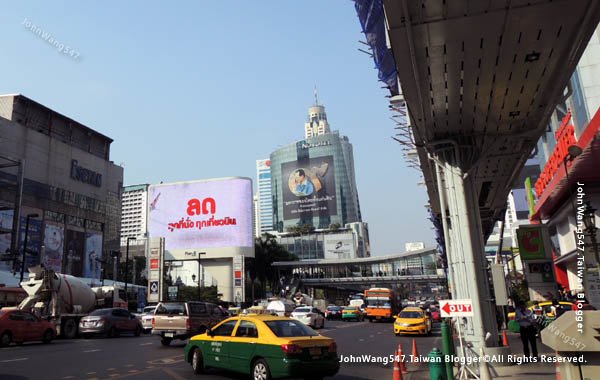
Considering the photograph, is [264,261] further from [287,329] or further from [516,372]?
[287,329]

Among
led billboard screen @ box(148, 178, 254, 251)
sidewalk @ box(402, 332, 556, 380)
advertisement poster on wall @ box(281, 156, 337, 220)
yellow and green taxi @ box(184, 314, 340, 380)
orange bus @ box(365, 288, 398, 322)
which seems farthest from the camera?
advertisement poster on wall @ box(281, 156, 337, 220)

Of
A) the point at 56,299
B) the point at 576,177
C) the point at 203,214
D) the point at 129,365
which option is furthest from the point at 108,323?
the point at 203,214

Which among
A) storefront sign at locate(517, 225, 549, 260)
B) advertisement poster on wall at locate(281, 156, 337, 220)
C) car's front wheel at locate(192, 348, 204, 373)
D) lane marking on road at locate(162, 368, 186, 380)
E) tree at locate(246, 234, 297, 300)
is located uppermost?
advertisement poster on wall at locate(281, 156, 337, 220)

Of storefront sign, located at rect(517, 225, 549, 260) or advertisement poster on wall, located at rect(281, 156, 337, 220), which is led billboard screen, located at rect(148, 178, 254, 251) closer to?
storefront sign, located at rect(517, 225, 549, 260)

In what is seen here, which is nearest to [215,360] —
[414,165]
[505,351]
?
[505,351]

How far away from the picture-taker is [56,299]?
25.2 m

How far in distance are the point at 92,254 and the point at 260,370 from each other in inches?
3126

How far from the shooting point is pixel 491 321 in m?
13.5

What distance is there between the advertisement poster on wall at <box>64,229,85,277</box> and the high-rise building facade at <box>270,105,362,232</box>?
90538 millimetres

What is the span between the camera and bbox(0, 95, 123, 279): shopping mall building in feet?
220

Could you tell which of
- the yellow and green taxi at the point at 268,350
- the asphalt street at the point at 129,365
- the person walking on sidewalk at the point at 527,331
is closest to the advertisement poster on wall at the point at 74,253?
the asphalt street at the point at 129,365

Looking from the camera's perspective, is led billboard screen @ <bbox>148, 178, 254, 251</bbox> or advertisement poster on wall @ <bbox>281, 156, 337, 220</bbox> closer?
led billboard screen @ <bbox>148, 178, 254, 251</bbox>

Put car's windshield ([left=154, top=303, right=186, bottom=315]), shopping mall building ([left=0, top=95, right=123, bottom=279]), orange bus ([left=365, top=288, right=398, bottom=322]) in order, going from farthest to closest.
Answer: shopping mall building ([left=0, top=95, right=123, bottom=279]) → orange bus ([left=365, top=288, right=398, bottom=322]) → car's windshield ([left=154, top=303, right=186, bottom=315])

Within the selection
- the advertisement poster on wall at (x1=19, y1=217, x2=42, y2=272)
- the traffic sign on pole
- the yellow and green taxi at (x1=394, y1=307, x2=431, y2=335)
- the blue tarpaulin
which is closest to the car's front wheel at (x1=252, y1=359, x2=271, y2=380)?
the traffic sign on pole
